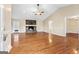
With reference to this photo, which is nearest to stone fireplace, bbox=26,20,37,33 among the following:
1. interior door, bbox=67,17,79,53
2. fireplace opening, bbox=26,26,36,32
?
fireplace opening, bbox=26,26,36,32

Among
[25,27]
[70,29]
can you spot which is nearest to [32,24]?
[25,27]

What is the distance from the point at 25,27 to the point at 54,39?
0.49 m

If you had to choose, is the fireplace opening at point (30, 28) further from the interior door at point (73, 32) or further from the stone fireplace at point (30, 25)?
the interior door at point (73, 32)

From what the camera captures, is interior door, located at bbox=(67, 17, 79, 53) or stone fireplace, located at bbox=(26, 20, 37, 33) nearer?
interior door, located at bbox=(67, 17, 79, 53)

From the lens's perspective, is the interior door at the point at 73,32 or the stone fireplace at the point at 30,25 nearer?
the interior door at the point at 73,32

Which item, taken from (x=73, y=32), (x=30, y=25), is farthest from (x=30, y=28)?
(x=73, y=32)

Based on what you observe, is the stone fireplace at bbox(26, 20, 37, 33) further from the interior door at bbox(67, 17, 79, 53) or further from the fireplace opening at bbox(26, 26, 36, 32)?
the interior door at bbox(67, 17, 79, 53)

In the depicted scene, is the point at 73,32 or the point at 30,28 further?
the point at 30,28

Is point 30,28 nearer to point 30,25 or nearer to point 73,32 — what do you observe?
point 30,25

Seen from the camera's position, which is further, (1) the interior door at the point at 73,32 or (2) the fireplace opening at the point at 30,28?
(2) the fireplace opening at the point at 30,28

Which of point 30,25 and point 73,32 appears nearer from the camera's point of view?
point 73,32

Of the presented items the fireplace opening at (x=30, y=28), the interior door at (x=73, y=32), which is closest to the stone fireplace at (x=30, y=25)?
the fireplace opening at (x=30, y=28)

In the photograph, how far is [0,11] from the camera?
995 mm
